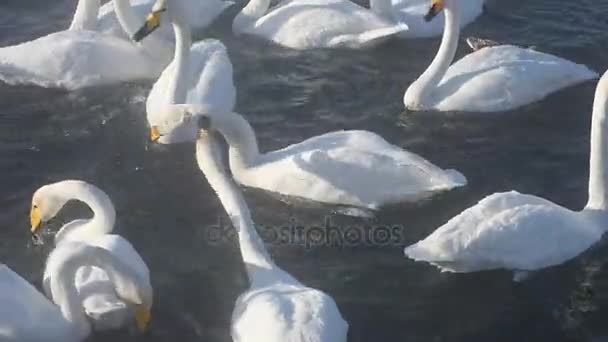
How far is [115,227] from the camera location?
1353 centimetres

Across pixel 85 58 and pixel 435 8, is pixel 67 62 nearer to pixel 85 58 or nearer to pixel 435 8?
pixel 85 58

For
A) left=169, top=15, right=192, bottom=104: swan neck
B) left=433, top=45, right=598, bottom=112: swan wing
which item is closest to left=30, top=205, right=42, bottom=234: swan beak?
left=169, top=15, right=192, bottom=104: swan neck

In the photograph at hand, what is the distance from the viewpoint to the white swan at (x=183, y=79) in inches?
601

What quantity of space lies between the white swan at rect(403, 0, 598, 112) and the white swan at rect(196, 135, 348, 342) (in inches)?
146

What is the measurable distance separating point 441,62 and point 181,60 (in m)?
3.10

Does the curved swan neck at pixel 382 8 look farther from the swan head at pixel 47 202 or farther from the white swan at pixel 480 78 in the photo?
the swan head at pixel 47 202

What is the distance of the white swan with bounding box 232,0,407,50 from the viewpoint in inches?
674

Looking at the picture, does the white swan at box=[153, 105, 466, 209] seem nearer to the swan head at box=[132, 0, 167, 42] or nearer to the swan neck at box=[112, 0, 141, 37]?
the swan head at box=[132, 0, 167, 42]

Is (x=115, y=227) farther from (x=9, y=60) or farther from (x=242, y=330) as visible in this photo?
(x=9, y=60)

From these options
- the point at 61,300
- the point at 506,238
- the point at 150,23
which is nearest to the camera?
the point at 61,300

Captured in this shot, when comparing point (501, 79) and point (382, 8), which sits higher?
point (501, 79)

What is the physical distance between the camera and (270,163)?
Answer: 1400 cm

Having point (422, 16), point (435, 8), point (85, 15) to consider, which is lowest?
point (85, 15)

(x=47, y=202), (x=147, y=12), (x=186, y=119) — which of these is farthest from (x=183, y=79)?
(x=47, y=202)
